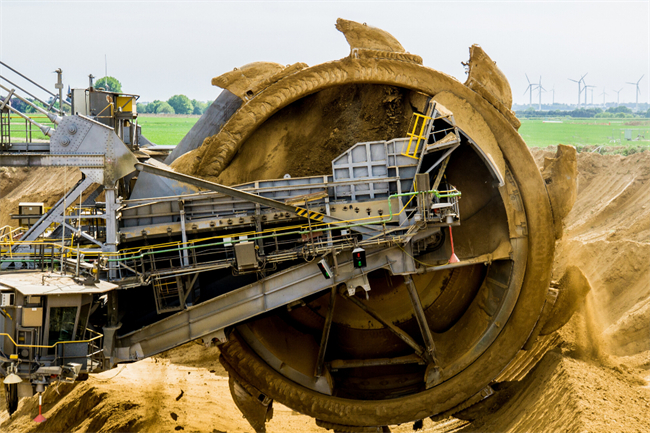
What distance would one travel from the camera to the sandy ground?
11.9 m

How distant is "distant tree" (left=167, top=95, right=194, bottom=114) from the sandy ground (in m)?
73.8

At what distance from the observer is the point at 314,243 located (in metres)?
12.2

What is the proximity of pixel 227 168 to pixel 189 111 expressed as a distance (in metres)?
81.1

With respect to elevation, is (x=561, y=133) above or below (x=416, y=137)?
above

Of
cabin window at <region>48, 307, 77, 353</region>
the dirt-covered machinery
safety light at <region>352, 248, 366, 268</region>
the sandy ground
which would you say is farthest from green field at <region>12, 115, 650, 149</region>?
safety light at <region>352, 248, 366, 268</region>

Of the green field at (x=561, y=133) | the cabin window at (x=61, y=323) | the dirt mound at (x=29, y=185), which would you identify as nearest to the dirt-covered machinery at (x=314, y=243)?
the cabin window at (x=61, y=323)

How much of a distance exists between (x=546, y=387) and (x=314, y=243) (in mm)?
5367

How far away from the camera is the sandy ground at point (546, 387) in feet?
38.9

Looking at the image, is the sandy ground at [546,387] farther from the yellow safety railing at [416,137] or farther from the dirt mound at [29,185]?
the dirt mound at [29,185]

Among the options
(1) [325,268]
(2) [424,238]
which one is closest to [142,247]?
(1) [325,268]

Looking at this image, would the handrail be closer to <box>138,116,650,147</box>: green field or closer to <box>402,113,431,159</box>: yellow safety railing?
<box>402,113,431,159</box>: yellow safety railing

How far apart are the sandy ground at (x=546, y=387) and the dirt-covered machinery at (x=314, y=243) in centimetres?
88

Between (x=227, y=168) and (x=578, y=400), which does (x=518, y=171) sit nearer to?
(x=578, y=400)

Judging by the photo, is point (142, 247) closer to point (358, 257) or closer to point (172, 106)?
point (358, 257)
